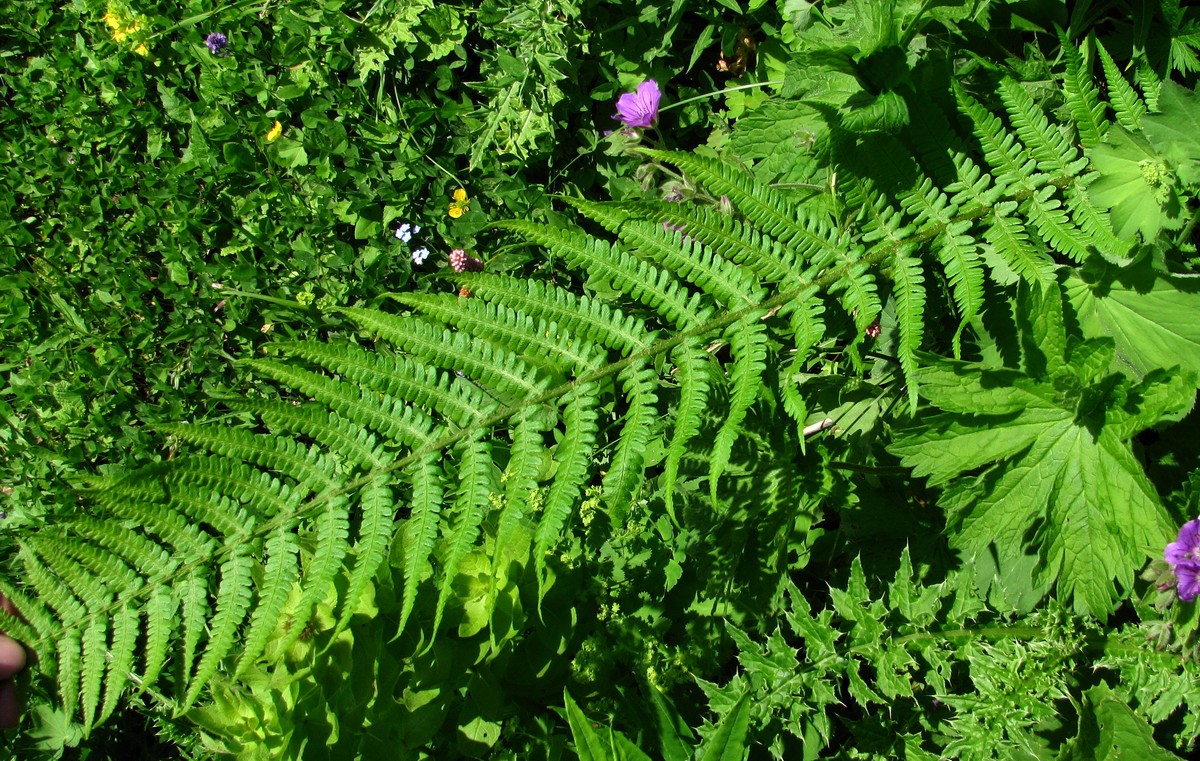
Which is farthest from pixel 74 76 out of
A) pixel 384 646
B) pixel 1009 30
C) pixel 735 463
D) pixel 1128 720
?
pixel 1128 720

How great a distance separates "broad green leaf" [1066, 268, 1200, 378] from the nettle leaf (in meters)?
0.17

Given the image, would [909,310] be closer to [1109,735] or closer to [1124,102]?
[1124,102]

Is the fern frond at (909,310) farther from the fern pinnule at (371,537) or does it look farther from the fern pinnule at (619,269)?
the fern pinnule at (371,537)

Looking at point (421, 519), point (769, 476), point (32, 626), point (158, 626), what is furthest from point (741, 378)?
point (32, 626)

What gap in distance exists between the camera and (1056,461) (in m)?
2.05

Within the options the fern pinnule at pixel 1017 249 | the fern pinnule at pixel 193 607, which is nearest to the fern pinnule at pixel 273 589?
the fern pinnule at pixel 193 607

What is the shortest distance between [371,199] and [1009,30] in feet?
7.86

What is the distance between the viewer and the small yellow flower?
3.61 m

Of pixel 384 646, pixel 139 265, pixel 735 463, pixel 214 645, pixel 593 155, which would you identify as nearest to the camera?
pixel 214 645

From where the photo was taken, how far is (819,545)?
2.83m

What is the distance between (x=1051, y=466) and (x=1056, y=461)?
16 millimetres

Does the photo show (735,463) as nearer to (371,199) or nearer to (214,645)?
(214,645)

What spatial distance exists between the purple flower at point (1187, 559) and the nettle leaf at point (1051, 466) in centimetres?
9

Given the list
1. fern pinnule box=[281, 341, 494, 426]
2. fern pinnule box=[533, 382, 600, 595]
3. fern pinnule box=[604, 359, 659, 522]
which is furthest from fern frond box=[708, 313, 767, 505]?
fern pinnule box=[281, 341, 494, 426]
